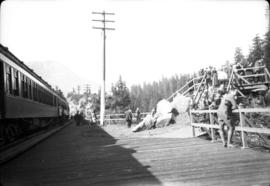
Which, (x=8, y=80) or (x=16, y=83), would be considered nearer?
(x=8, y=80)

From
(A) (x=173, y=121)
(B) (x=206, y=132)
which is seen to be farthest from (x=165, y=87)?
(B) (x=206, y=132)

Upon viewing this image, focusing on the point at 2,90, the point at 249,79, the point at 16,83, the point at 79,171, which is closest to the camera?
the point at 79,171

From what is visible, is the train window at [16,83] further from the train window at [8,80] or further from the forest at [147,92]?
the forest at [147,92]

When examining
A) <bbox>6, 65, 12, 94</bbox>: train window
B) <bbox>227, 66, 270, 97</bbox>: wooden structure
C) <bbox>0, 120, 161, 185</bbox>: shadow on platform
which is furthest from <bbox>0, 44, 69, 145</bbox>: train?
<bbox>227, 66, 270, 97</bbox>: wooden structure

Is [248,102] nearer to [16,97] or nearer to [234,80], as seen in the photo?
[234,80]

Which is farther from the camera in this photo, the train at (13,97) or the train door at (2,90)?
the train at (13,97)

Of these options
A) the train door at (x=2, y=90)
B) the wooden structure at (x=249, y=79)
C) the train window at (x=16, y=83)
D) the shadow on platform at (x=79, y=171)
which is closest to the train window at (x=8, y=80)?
the train door at (x=2, y=90)

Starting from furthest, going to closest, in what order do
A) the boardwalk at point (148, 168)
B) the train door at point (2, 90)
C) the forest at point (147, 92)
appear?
the forest at point (147, 92)
the train door at point (2, 90)
the boardwalk at point (148, 168)

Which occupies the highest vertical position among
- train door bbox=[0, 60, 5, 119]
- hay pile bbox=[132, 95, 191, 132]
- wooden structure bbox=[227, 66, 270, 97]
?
wooden structure bbox=[227, 66, 270, 97]

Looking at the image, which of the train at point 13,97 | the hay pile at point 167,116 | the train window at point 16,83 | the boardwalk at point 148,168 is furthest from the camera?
the hay pile at point 167,116

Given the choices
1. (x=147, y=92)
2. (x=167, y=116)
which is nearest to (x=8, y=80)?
(x=167, y=116)

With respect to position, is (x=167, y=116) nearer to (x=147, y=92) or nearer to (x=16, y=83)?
(x=16, y=83)

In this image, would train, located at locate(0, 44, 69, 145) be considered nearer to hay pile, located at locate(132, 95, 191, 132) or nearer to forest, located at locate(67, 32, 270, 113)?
hay pile, located at locate(132, 95, 191, 132)

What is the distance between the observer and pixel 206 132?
11.4 m
